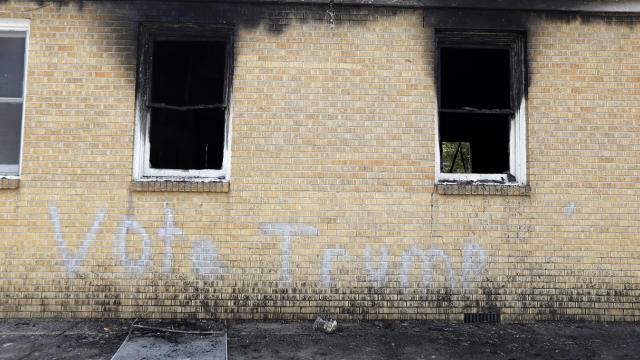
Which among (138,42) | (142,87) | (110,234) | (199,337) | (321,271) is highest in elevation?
(138,42)

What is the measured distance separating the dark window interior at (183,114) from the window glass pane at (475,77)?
119 inches

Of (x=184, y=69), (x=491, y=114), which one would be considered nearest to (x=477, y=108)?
(x=491, y=114)

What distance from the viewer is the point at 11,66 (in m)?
5.01

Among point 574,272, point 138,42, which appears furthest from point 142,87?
point 574,272

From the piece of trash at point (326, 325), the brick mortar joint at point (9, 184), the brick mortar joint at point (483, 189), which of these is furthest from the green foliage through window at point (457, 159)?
the brick mortar joint at point (9, 184)

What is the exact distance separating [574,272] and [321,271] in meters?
2.80

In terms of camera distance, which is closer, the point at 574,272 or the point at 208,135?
the point at 574,272

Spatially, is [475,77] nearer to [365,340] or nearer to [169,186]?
[365,340]

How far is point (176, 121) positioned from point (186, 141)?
36cm

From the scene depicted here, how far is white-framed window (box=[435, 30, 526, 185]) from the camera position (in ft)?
16.7

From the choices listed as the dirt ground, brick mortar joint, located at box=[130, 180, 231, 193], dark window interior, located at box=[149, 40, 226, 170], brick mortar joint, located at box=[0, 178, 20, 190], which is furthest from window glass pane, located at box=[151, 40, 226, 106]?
the dirt ground

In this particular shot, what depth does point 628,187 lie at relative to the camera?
196 inches

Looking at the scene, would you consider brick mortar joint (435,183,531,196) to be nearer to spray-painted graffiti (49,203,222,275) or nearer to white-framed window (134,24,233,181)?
white-framed window (134,24,233,181)

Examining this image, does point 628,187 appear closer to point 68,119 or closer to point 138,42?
point 138,42
